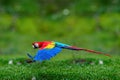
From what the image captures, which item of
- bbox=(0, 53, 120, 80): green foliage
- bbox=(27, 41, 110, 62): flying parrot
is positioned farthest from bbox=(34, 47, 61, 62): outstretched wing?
bbox=(0, 53, 120, 80): green foliage

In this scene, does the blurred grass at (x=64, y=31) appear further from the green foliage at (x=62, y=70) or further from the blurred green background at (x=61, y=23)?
the green foliage at (x=62, y=70)

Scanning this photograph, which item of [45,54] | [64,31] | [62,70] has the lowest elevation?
[62,70]

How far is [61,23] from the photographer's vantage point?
1941cm

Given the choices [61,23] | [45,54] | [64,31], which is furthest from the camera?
[61,23]

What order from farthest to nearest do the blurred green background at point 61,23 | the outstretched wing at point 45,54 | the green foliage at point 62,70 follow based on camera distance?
the blurred green background at point 61,23 → the outstretched wing at point 45,54 → the green foliage at point 62,70

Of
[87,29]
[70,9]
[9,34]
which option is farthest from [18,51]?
[70,9]

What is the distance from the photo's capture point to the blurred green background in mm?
16953

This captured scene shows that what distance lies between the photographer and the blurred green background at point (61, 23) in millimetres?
16953

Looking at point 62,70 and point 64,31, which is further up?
point 64,31

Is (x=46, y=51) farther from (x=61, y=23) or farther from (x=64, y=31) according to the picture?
(x=61, y=23)

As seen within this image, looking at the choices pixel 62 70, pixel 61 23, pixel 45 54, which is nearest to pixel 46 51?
pixel 45 54

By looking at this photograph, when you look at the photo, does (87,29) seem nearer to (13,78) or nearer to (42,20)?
(42,20)

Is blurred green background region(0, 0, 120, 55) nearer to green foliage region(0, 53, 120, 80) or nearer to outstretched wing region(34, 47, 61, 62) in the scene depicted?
green foliage region(0, 53, 120, 80)

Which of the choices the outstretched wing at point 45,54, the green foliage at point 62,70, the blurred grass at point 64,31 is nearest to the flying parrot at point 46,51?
the outstretched wing at point 45,54
